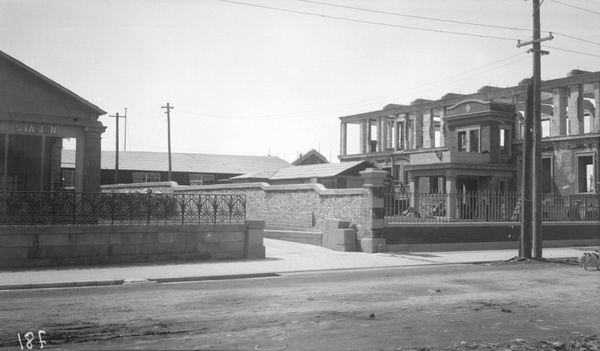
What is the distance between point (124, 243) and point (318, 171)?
64.9ft

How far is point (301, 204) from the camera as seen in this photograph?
26859mm

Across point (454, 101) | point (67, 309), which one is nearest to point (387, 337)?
point (67, 309)

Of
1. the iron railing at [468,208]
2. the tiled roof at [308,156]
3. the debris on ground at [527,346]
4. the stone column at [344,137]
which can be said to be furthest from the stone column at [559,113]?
the debris on ground at [527,346]

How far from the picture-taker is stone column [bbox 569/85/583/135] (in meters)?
44.8

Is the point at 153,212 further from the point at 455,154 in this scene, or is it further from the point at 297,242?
the point at 455,154

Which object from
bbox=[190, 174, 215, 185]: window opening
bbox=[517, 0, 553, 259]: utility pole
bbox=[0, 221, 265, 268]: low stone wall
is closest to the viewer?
bbox=[0, 221, 265, 268]: low stone wall

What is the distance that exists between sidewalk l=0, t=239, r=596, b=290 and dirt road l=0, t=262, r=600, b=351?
1013mm

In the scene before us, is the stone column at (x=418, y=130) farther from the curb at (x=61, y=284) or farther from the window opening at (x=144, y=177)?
the curb at (x=61, y=284)

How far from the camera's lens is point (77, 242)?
17.1m

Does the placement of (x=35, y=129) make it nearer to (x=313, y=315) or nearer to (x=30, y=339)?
(x=30, y=339)

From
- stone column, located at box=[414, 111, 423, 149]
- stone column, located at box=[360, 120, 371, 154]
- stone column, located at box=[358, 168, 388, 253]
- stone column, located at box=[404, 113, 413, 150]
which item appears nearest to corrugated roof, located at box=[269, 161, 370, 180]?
stone column, located at box=[358, 168, 388, 253]

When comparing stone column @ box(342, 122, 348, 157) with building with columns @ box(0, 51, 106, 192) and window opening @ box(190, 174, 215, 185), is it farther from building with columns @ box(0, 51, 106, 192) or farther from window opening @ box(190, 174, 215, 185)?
building with columns @ box(0, 51, 106, 192)

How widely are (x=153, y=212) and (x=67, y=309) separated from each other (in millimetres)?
8727

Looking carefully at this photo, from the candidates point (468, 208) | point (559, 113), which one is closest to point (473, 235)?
point (468, 208)
